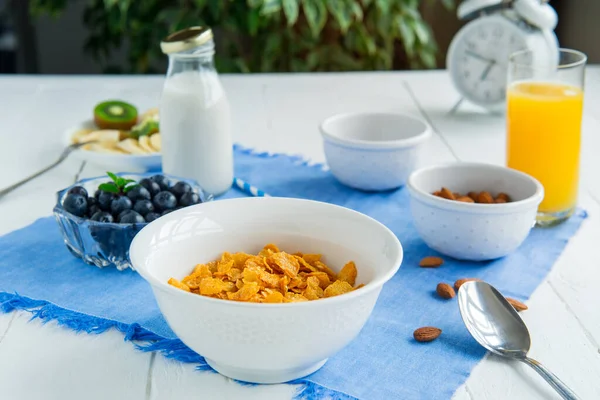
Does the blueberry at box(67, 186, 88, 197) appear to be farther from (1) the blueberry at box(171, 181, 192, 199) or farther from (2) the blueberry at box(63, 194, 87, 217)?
(1) the blueberry at box(171, 181, 192, 199)

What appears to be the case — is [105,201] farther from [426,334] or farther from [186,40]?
[426,334]

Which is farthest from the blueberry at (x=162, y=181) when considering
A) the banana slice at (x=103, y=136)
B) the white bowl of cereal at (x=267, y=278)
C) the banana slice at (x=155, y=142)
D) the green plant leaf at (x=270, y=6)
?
the green plant leaf at (x=270, y=6)

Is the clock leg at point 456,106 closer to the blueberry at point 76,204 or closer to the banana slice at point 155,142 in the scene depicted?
the banana slice at point 155,142

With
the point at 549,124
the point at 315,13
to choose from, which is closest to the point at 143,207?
the point at 549,124

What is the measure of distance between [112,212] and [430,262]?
0.47 m

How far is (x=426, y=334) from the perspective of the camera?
0.94 m

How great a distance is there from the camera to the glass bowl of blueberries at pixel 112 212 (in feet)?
3.61

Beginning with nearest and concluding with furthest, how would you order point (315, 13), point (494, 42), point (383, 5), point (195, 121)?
point (195, 121), point (494, 42), point (315, 13), point (383, 5)

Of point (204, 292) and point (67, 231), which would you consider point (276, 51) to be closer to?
point (67, 231)

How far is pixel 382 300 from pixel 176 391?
1.06ft

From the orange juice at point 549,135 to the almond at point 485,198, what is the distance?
0.44 feet

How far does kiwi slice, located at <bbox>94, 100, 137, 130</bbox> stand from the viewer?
1.67 meters

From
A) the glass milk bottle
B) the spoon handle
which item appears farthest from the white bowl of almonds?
the spoon handle

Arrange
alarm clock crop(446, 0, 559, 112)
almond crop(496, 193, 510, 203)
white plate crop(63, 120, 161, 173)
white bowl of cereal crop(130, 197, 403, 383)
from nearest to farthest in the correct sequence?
white bowl of cereal crop(130, 197, 403, 383), almond crop(496, 193, 510, 203), white plate crop(63, 120, 161, 173), alarm clock crop(446, 0, 559, 112)
